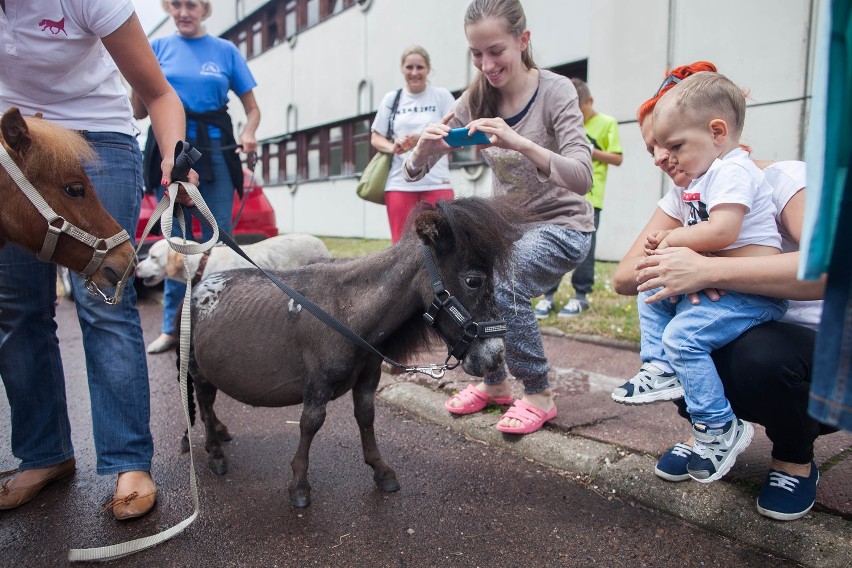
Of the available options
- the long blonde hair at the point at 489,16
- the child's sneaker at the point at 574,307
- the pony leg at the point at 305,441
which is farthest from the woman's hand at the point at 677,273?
the child's sneaker at the point at 574,307

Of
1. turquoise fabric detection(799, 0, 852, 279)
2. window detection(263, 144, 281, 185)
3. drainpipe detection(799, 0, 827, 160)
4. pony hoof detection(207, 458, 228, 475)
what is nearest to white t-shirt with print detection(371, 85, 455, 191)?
pony hoof detection(207, 458, 228, 475)

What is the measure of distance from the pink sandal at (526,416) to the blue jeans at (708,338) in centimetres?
106

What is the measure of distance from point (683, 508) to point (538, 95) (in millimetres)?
2070

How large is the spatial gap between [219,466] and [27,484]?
820 mm

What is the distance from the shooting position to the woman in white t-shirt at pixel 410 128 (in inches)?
186

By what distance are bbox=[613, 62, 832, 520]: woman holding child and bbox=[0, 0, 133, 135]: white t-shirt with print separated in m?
2.28

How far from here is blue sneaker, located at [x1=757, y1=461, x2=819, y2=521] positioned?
222 centimetres

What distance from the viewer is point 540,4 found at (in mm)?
10125

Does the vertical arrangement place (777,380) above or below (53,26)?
below

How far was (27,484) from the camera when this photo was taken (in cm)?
267

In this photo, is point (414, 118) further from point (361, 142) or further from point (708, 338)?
point (361, 142)

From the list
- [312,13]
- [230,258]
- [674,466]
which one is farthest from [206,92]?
[312,13]

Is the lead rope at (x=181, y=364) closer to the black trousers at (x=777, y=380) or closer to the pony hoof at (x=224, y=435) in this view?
the pony hoof at (x=224, y=435)

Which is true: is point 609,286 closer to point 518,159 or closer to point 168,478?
point 518,159
